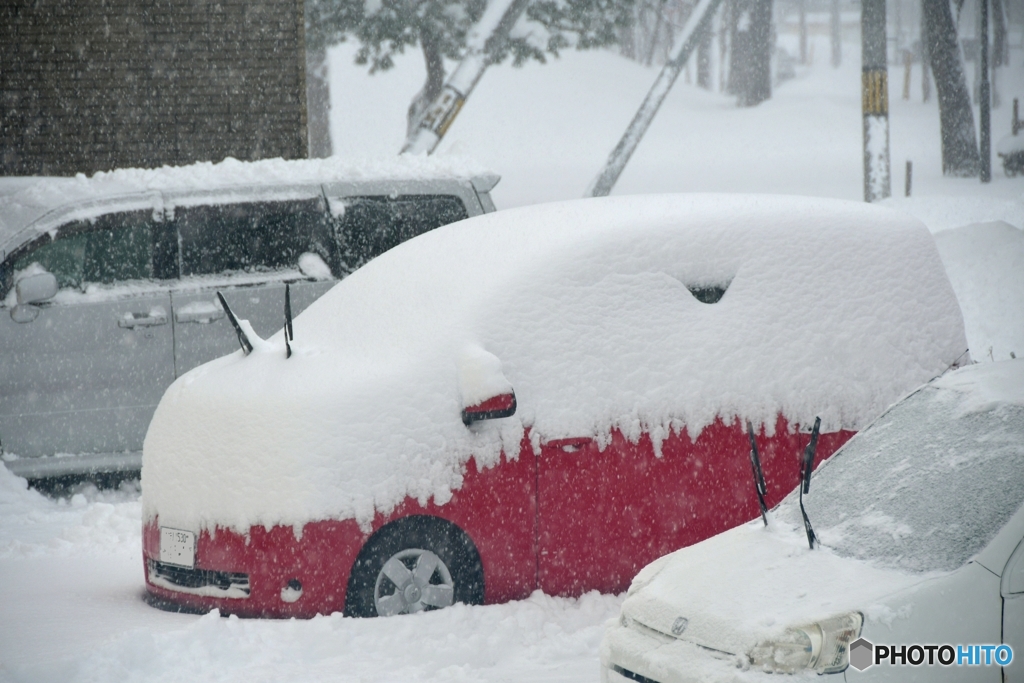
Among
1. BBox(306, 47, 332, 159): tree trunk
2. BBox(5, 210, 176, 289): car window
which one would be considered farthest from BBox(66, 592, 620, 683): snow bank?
BBox(306, 47, 332, 159): tree trunk

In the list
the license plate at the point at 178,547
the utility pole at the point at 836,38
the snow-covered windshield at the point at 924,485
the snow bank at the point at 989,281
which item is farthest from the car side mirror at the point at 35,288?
the utility pole at the point at 836,38

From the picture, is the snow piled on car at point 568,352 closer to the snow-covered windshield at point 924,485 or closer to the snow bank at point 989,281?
the snow-covered windshield at point 924,485

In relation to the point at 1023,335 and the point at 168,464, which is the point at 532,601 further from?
the point at 1023,335

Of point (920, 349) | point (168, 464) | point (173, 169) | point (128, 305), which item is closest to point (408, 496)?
point (168, 464)

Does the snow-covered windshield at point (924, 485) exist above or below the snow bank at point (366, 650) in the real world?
above

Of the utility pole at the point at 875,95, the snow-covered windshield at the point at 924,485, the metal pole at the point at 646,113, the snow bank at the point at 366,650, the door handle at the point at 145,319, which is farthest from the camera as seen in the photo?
the metal pole at the point at 646,113

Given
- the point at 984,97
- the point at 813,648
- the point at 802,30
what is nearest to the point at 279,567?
the point at 813,648

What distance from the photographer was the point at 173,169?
26.1 feet

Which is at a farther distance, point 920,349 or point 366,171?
point 366,171

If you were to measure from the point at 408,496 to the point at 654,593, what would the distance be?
130cm

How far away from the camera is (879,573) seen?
302cm

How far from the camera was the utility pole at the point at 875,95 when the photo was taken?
14.2 metres

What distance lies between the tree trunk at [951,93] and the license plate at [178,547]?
2214 cm

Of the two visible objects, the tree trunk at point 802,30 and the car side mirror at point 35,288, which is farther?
the tree trunk at point 802,30
